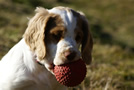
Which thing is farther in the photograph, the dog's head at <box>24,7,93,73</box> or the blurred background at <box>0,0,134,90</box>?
the blurred background at <box>0,0,134,90</box>

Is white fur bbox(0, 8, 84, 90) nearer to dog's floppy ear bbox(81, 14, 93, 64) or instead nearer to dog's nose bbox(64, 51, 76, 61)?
dog's nose bbox(64, 51, 76, 61)

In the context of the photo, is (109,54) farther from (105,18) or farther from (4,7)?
(105,18)

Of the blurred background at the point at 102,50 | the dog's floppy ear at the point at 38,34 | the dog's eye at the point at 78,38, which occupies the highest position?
the dog's floppy ear at the point at 38,34

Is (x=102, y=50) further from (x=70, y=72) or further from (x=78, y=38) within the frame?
(x=70, y=72)

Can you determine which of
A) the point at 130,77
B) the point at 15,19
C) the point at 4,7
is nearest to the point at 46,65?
the point at 130,77

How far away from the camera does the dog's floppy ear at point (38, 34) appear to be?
4801 mm

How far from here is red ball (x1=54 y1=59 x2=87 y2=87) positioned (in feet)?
15.5

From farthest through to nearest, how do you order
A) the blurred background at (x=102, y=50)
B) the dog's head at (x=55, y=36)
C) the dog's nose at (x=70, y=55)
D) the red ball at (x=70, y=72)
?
the blurred background at (x=102, y=50), the red ball at (x=70, y=72), the dog's head at (x=55, y=36), the dog's nose at (x=70, y=55)

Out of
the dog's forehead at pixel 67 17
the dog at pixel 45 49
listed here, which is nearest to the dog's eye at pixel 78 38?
the dog at pixel 45 49

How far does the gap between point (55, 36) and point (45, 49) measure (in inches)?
8.0

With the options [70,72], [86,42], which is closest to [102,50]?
[86,42]

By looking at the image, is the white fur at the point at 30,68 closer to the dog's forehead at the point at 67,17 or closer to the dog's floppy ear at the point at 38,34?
the dog's forehead at the point at 67,17

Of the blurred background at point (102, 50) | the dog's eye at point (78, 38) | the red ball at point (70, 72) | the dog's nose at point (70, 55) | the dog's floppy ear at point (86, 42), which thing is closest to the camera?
the dog's nose at point (70, 55)

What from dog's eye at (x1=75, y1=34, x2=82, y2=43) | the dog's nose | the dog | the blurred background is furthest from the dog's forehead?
the blurred background
